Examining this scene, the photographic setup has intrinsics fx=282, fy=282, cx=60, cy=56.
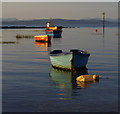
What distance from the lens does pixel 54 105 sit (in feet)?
55.0

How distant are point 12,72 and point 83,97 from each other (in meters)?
12.4

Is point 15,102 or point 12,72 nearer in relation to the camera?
point 15,102

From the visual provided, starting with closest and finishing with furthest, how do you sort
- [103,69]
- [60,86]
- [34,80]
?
[60,86], [34,80], [103,69]

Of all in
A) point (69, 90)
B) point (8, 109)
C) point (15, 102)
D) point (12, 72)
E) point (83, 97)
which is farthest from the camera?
point (12, 72)

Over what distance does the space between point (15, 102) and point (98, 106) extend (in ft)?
16.6

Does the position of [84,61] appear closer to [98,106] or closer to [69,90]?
[69,90]

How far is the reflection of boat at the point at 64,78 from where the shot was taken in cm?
2284

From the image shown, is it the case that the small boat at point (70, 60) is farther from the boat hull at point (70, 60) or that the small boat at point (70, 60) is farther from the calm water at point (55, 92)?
the calm water at point (55, 92)

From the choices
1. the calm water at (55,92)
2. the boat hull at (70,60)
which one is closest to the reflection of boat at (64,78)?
the calm water at (55,92)

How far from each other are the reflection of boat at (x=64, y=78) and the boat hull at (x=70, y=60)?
62 centimetres

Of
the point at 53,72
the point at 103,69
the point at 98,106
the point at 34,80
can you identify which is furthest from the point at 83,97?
the point at 103,69

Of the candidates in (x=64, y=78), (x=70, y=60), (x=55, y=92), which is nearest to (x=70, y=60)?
(x=70, y=60)

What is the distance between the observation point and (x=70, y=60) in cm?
2862

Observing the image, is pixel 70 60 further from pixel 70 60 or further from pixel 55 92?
pixel 55 92
